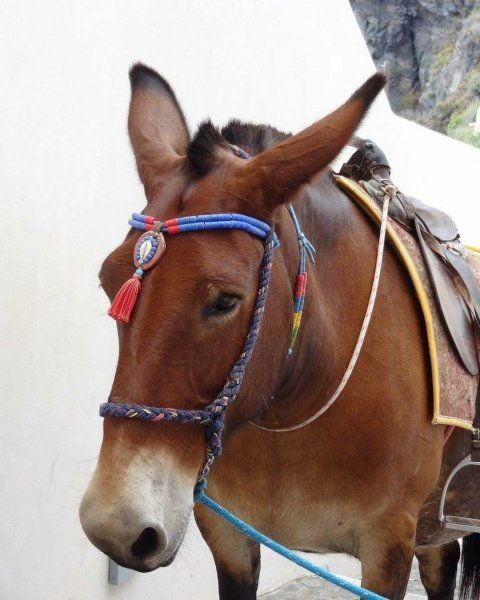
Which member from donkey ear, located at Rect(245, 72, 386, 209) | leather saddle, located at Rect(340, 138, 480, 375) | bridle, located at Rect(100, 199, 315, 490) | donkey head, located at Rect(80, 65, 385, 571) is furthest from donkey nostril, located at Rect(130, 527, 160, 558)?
leather saddle, located at Rect(340, 138, 480, 375)

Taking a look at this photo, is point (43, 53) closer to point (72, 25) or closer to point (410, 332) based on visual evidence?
point (72, 25)

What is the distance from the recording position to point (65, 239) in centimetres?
330

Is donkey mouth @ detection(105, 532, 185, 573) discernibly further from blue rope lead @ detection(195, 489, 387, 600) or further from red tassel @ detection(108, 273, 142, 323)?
red tassel @ detection(108, 273, 142, 323)

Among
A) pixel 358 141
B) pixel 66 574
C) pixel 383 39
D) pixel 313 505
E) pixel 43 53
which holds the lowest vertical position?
pixel 66 574

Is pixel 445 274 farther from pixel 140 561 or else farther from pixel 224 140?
pixel 140 561

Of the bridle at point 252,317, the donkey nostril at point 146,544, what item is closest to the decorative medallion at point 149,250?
the bridle at point 252,317

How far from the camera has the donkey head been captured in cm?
153

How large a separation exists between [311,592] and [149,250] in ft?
12.7

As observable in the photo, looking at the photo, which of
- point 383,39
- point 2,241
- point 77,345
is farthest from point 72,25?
point 383,39

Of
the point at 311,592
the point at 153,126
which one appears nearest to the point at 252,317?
the point at 153,126

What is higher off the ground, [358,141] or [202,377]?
[358,141]

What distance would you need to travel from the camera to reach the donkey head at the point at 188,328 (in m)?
1.53

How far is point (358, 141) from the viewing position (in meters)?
2.72

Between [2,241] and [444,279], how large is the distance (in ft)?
5.69
